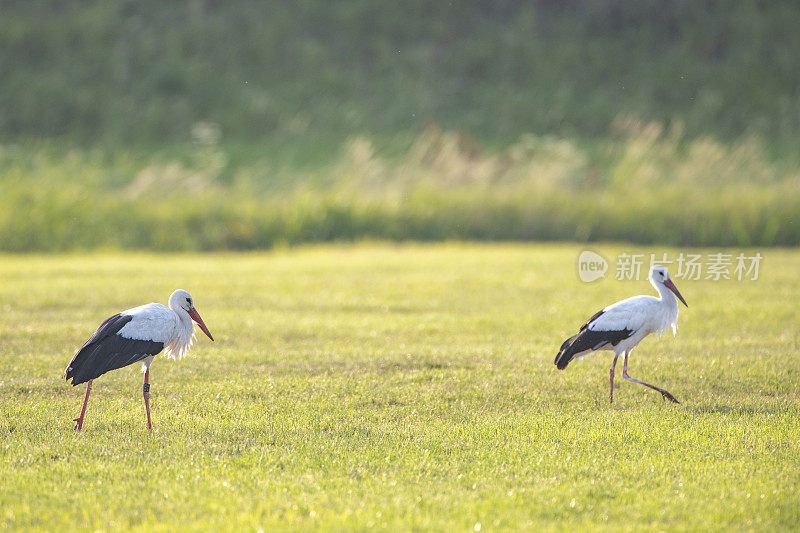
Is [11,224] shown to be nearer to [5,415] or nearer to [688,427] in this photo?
[5,415]

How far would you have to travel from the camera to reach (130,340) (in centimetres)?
684

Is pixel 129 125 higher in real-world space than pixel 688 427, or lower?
higher

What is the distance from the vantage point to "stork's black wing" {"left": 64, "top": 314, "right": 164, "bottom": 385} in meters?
6.66

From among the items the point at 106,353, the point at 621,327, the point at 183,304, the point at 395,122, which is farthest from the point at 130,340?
the point at 395,122

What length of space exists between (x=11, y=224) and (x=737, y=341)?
13.9 m

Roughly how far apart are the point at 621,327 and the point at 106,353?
13.2ft

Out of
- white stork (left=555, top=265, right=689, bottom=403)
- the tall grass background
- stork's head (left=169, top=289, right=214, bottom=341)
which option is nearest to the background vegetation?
the tall grass background

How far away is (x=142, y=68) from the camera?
35.8 metres

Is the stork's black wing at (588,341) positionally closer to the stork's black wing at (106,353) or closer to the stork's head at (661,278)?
the stork's head at (661,278)

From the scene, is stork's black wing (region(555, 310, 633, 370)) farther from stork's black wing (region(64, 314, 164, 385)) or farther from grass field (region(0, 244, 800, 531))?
stork's black wing (region(64, 314, 164, 385))

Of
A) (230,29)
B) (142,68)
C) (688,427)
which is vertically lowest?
(688,427)

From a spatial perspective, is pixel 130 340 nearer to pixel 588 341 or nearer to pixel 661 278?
pixel 588 341

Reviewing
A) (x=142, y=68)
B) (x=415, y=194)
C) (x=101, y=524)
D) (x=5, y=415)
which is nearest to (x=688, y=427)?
(x=101, y=524)

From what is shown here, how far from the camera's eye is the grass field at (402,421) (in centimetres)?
530
